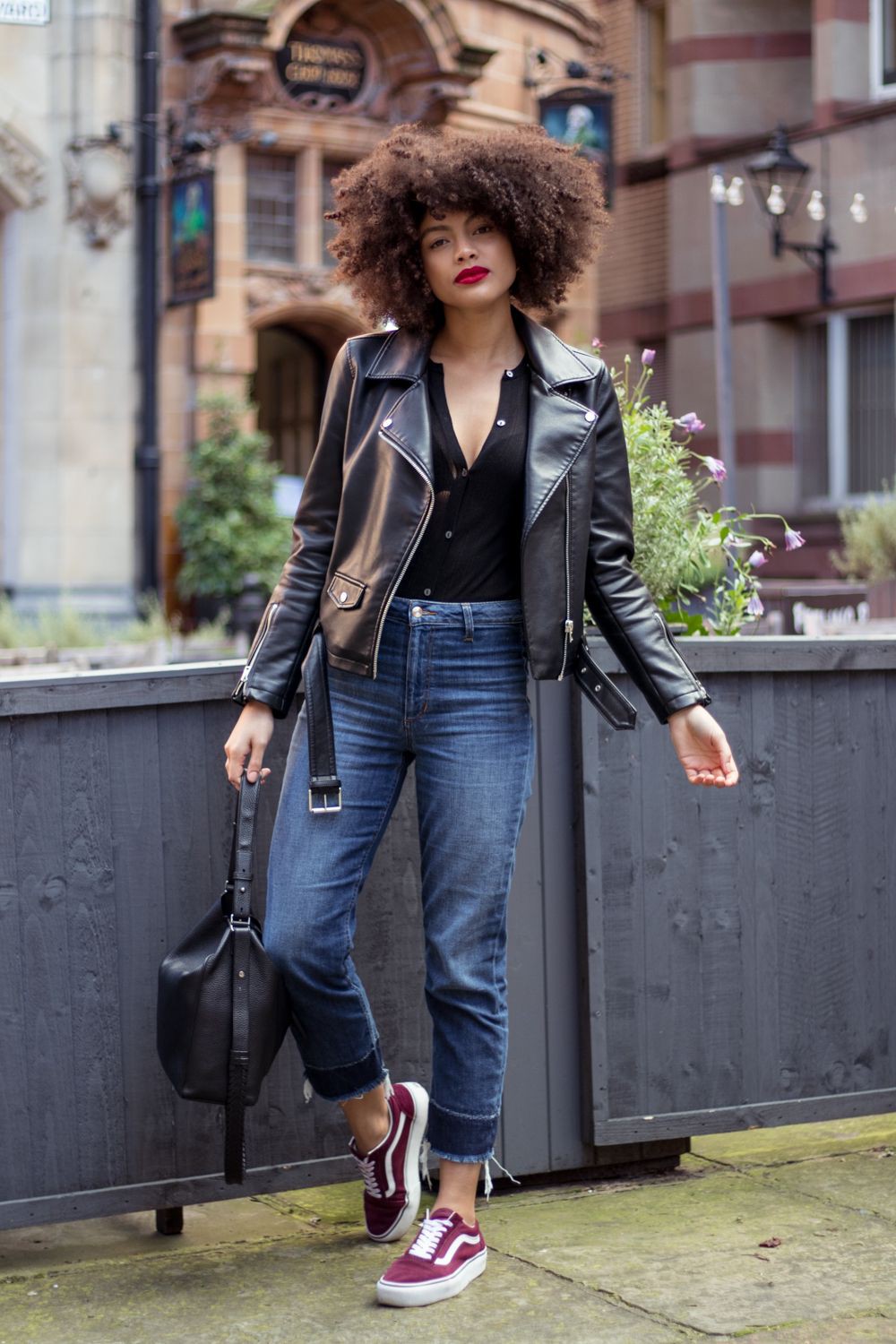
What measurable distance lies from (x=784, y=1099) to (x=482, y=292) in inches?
82.2

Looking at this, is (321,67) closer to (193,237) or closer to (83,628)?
(193,237)

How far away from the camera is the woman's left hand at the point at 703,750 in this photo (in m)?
3.80

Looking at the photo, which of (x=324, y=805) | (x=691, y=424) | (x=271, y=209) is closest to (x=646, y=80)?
(x=271, y=209)

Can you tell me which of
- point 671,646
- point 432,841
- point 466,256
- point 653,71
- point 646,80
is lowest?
point 432,841

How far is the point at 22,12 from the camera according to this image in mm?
5973

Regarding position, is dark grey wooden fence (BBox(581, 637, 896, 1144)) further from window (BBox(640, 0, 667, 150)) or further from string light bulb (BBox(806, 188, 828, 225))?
window (BBox(640, 0, 667, 150))

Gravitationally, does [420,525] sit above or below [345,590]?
above

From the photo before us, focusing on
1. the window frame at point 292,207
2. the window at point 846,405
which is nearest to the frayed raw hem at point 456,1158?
the window frame at point 292,207

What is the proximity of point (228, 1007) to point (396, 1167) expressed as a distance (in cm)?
63

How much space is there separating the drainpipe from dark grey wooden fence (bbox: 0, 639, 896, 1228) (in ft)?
41.9

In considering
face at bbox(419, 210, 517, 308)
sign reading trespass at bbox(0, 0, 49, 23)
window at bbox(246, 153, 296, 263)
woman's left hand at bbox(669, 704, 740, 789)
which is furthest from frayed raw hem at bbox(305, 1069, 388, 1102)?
window at bbox(246, 153, 296, 263)

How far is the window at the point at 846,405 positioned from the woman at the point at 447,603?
1742 centimetres

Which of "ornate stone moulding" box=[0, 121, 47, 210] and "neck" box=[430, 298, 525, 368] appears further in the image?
"ornate stone moulding" box=[0, 121, 47, 210]

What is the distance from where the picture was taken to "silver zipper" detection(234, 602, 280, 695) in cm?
377
